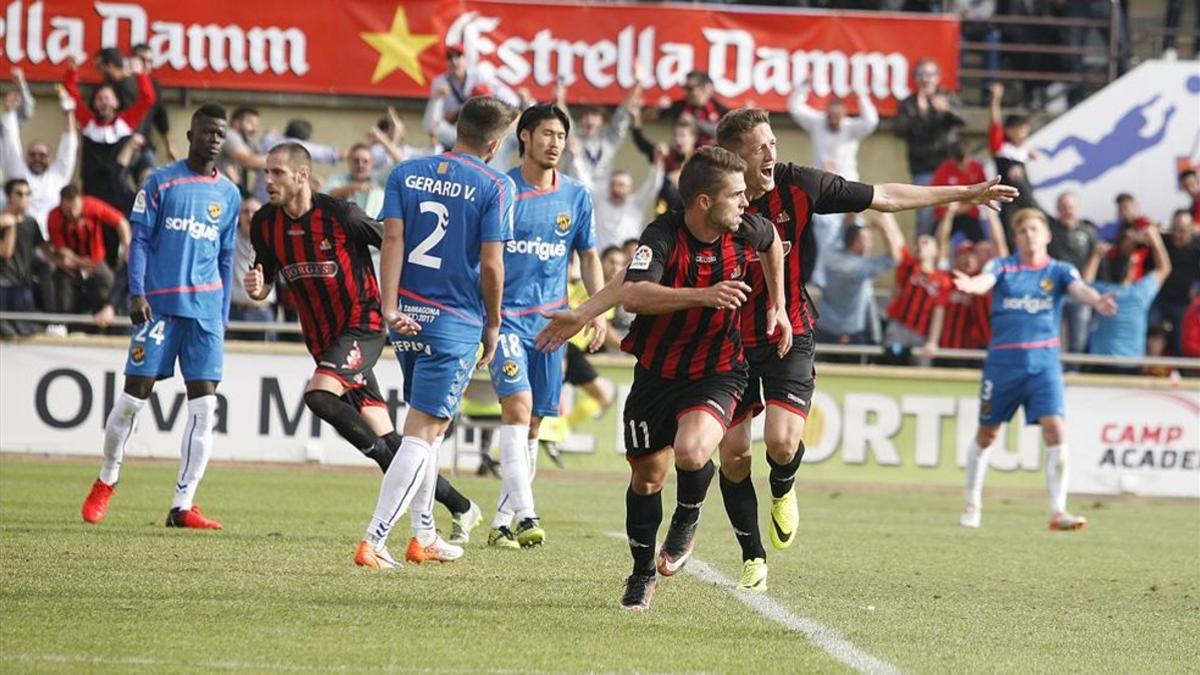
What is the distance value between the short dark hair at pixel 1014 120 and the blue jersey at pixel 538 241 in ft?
34.7

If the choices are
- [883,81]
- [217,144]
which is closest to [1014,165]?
[883,81]

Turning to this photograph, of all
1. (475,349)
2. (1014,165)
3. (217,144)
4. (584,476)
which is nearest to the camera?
(475,349)

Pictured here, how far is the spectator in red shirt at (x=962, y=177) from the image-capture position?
2023 centimetres

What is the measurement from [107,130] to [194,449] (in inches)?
348

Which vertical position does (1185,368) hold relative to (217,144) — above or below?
below

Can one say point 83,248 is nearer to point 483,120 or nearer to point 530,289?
point 530,289

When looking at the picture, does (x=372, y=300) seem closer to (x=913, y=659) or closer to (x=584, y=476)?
(x=913, y=659)

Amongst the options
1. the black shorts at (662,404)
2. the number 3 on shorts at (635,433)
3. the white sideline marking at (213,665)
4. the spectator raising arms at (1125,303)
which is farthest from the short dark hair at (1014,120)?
the white sideline marking at (213,665)

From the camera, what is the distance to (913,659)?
22.3ft

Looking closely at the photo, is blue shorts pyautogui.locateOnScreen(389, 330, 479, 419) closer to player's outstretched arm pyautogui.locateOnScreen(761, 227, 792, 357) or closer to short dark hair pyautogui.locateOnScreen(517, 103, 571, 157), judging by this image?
player's outstretched arm pyautogui.locateOnScreen(761, 227, 792, 357)

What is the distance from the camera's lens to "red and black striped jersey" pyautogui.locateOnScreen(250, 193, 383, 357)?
1027 cm

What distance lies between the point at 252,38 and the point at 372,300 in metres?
11.4

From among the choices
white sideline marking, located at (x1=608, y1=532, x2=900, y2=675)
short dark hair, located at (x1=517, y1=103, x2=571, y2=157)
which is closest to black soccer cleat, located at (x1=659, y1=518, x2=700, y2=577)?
white sideline marking, located at (x1=608, y1=532, x2=900, y2=675)

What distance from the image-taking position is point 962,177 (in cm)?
2022
